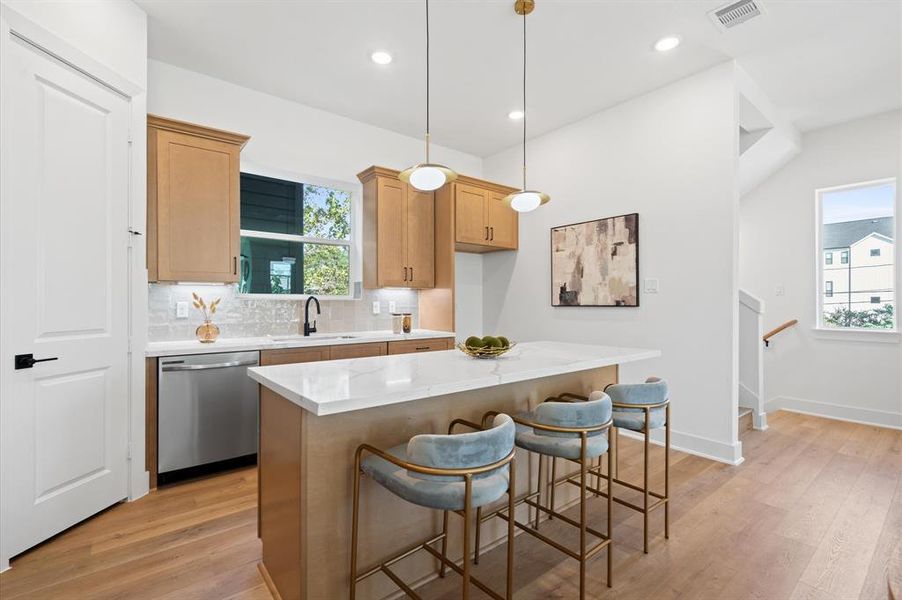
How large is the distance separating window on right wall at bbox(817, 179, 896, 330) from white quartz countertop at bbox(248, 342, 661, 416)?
12.5ft

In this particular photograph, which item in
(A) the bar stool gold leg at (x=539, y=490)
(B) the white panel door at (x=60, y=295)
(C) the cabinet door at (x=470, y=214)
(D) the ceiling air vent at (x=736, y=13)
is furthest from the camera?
(C) the cabinet door at (x=470, y=214)

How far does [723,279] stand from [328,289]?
11.6ft

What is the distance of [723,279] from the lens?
342cm

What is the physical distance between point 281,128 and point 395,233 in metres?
1.42

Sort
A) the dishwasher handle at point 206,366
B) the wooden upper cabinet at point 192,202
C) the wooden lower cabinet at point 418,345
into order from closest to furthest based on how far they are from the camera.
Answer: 1. the dishwasher handle at point 206,366
2. the wooden upper cabinet at point 192,202
3. the wooden lower cabinet at point 418,345

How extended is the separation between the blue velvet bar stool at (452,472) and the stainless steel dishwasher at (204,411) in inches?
68.3

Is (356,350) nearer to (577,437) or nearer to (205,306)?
(205,306)

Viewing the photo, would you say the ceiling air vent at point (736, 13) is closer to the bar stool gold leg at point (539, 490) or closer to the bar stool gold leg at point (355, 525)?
the bar stool gold leg at point (539, 490)

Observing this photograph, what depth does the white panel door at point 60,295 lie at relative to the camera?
2.08 meters

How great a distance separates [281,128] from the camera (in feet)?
13.2

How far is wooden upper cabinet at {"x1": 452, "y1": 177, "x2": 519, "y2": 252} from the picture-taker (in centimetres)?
469

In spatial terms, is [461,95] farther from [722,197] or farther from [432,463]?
[432,463]

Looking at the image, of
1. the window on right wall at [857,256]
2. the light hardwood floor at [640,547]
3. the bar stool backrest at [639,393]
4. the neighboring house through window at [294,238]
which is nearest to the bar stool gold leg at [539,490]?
the light hardwood floor at [640,547]

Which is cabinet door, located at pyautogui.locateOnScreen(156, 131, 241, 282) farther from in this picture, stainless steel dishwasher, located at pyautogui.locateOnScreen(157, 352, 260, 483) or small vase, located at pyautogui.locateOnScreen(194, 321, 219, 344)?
stainless steel dishwasher, located at pyautogui.locateOnScreen(157, 352, 260, 483)
